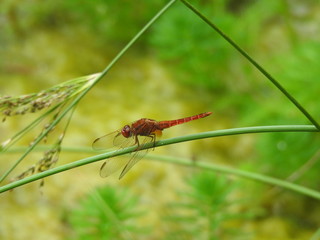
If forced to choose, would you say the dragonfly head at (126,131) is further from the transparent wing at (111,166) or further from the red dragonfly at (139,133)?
the transparent wing at (111,166)

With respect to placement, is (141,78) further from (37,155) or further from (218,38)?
(37,155)

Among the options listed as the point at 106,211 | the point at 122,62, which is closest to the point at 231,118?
the point at 122,62

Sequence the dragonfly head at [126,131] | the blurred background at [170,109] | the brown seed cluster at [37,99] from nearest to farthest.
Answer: the brown seed cluster at [37,99] < the dragonfly head at [126,131] < the blurred background at [170,109]

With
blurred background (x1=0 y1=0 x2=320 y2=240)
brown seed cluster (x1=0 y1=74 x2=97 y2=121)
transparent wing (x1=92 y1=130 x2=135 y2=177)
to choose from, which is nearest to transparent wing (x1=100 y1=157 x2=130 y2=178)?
transparent wing (x1=92 y1=130 x2=135 y2=177)

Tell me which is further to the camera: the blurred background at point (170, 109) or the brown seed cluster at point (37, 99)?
the blurred background at point (170, 109)

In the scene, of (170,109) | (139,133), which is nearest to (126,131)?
(139,133)

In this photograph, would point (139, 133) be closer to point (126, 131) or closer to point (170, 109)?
point (126, 131)

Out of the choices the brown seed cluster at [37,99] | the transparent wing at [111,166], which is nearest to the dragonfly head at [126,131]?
the transparent wing at [111,166]

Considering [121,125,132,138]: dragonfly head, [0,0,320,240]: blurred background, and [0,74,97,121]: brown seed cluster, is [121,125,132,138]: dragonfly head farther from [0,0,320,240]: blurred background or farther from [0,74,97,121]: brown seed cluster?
[0,0,320,240]: blurred background
